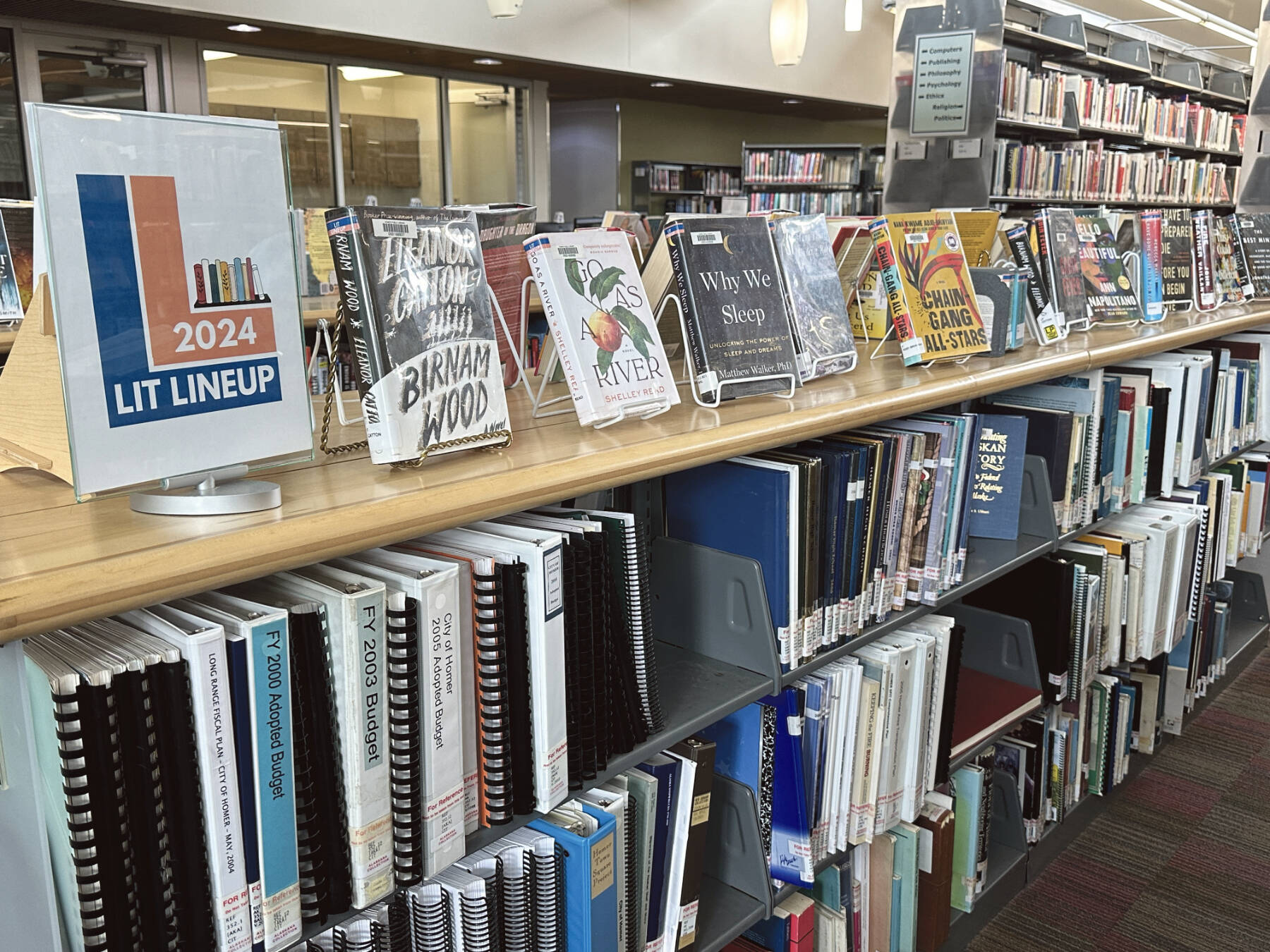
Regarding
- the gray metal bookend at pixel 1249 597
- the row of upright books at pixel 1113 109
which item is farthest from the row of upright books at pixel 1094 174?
the gray metal bookend at pixel 1249 597

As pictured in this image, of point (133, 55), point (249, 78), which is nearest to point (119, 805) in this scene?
point (133, 55)

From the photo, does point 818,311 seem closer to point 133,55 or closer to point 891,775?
point 891,775

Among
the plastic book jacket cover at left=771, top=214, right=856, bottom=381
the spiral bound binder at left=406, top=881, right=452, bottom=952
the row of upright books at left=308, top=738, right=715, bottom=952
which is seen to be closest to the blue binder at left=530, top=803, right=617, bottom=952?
the row of upright books at left=308, top=738, right=715, bottom=952

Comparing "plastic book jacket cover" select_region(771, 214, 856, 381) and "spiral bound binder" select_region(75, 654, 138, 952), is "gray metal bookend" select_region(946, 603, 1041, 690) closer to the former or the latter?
"plastic book jacket cover" select_region(771, 214, 856, 381)

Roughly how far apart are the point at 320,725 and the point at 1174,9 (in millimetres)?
10545

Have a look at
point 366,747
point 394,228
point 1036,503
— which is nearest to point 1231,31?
point 1036,503

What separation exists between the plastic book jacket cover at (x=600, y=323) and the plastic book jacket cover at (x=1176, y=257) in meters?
1.97

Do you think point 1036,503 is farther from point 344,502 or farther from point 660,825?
point 344,502

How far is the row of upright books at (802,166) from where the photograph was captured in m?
8.55

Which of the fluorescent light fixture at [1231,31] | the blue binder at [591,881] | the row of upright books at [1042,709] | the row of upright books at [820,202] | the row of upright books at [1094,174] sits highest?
the fluorescent light fixture at [1231,31]

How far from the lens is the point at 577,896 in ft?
3.78

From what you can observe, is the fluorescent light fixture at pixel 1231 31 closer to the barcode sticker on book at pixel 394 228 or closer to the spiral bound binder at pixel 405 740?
the barcode sticker on book at pixel 394 228

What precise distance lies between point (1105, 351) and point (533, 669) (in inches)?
59.6

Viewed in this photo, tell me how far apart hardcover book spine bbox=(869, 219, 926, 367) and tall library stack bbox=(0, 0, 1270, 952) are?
0.4 inches
